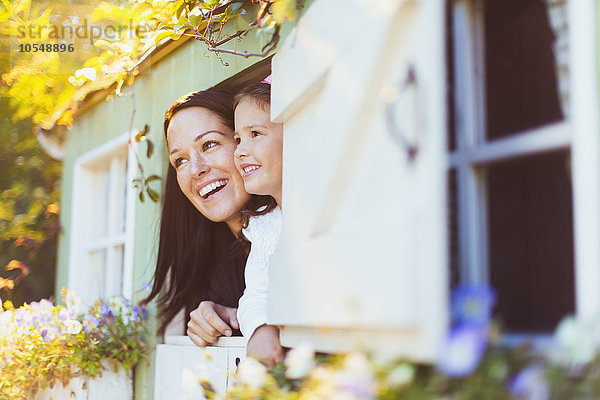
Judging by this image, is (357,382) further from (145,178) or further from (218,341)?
(145,178)

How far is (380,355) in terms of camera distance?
71.0 inches

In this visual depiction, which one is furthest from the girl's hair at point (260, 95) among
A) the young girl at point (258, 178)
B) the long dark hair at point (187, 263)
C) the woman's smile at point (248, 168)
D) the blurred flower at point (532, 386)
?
the blurred flower at point (532, 386)

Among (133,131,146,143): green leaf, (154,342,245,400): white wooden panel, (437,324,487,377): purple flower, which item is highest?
(133,131,146,143): green leaf

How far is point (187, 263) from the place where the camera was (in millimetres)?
4020

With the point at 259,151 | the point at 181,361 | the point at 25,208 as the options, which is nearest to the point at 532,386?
the point at 259,151

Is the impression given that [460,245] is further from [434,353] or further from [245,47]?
[245,47]

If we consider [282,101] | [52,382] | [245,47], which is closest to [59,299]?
[52,382]

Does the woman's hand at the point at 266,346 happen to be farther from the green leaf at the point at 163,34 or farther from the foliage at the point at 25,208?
the foliage at the point at 25,208

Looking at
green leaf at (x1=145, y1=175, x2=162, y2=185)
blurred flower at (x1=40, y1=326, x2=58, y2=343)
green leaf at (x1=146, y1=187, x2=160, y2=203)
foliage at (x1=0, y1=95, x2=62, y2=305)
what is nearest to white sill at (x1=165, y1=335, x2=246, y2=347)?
blurred flower at (x1=40, y1=326, x2=58, y2=343)

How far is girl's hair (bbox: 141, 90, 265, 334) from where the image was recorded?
13.1 ft

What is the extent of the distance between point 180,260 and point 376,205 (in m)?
2.37

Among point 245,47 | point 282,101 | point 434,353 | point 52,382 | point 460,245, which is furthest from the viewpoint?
point 52,382

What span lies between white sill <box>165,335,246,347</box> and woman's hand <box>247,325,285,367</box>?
46cm

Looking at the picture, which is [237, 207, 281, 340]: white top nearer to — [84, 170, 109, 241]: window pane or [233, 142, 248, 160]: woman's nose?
[233, 142, 248, 160]: woman's nose
